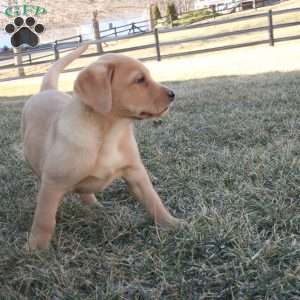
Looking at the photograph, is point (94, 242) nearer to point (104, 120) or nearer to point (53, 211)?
point (53, 211)

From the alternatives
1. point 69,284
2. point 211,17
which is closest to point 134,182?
point 69,284

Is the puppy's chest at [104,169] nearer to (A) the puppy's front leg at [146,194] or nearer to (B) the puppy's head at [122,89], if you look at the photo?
(A) the puppy's front leg at [146,194]

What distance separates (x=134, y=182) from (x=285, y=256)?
894 mm

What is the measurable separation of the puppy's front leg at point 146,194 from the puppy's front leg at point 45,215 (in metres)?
0.37

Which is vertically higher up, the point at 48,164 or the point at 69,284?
the point at 48,164

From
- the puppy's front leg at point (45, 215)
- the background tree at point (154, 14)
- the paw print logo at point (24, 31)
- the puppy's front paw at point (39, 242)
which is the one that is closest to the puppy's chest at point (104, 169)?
the puppy's front leg at point (45, 215)

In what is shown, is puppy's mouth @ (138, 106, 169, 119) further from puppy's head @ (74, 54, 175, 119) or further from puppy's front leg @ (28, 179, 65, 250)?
puppy's front leg @ (28, 179, 65, 250)

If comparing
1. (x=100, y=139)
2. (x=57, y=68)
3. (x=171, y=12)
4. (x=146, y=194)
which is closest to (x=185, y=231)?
(x=146, y=194)

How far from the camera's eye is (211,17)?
101ft

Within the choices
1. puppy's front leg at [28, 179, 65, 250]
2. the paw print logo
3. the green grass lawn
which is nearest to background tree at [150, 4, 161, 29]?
the paw print logo

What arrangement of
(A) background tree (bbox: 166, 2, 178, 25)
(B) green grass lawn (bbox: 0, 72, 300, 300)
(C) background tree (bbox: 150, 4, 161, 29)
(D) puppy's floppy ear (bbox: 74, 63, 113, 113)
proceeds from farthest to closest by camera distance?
(C) background tree (bbox: 150, 4, 161, 29), (A) background tree (bbox: 166, 2, 178, 25), (D) puppy's floppy ear (bbox: 74, 63, 113, 113), (B) green grass lawn (bbox: 0, 72, 300, 300)

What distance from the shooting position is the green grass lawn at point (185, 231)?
1807 mm

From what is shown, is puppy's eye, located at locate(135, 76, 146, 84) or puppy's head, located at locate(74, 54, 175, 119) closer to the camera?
puppy's head, located at locate(74, 54, 175, 119)

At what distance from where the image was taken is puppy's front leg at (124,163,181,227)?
2434 mm
